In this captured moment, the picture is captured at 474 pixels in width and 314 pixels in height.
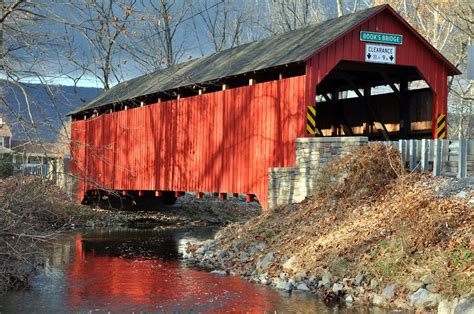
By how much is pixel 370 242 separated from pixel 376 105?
737 centimetres

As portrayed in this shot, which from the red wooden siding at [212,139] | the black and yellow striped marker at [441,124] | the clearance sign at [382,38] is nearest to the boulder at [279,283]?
the red wooden siding at [212,139]

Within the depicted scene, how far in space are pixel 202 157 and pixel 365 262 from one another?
7759 millimetres

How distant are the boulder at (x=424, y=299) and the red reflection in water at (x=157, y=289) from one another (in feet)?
6.20

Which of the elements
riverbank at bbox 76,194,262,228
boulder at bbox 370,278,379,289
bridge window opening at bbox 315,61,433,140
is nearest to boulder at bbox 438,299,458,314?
boulder at bbox 370,278,379,289

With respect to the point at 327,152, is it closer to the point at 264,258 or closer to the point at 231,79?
the point at 264,258

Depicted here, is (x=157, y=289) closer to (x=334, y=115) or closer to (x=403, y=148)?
(x=403, y=148)

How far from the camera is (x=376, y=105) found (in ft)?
56.3

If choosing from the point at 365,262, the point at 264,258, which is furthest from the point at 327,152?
the point at 365,262

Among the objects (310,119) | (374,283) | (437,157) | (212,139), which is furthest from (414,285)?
(212,139)

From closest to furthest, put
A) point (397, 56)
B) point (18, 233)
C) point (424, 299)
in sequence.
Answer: point (424, 299)
point (18, 233)
point (397, 56)

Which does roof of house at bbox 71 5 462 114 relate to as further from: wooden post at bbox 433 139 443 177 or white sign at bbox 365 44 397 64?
wooden post at bbox 433 139 443 177

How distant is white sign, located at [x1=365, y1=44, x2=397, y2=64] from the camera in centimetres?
1437

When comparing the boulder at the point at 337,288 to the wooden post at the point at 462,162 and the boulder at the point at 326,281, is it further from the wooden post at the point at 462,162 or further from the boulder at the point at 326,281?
the wooden post at the point at 462,162

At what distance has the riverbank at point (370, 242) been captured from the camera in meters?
8.97
